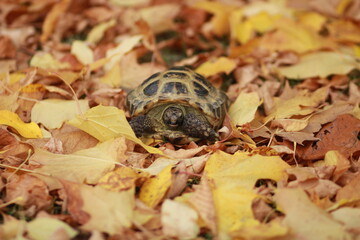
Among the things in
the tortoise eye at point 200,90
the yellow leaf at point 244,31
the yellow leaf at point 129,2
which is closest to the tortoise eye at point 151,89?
the tortoise eye at point 200,90

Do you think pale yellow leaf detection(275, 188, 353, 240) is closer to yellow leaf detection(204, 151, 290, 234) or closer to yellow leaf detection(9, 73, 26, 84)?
yellow leaf detection(204, 151, 290, 234)

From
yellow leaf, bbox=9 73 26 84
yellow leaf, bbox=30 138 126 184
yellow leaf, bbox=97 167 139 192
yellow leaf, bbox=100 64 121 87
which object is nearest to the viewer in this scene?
yellow leaf, bbox=97 167 139 192

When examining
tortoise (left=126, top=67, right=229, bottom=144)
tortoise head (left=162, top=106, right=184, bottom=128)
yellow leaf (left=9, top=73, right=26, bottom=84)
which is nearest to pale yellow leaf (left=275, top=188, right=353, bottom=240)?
tortoise (left=126, top=67, right=229, bottom=144)

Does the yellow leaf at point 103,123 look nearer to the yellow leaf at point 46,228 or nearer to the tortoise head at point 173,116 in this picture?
the tortoise head at point 173,116

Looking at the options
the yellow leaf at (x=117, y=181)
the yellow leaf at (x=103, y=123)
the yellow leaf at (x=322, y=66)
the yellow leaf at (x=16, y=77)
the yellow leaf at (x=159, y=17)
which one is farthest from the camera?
the yellow leaf at (x=159, y=17)

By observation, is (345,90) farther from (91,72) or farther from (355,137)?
(91,72)

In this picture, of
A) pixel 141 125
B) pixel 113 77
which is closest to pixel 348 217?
pixel 141 125
